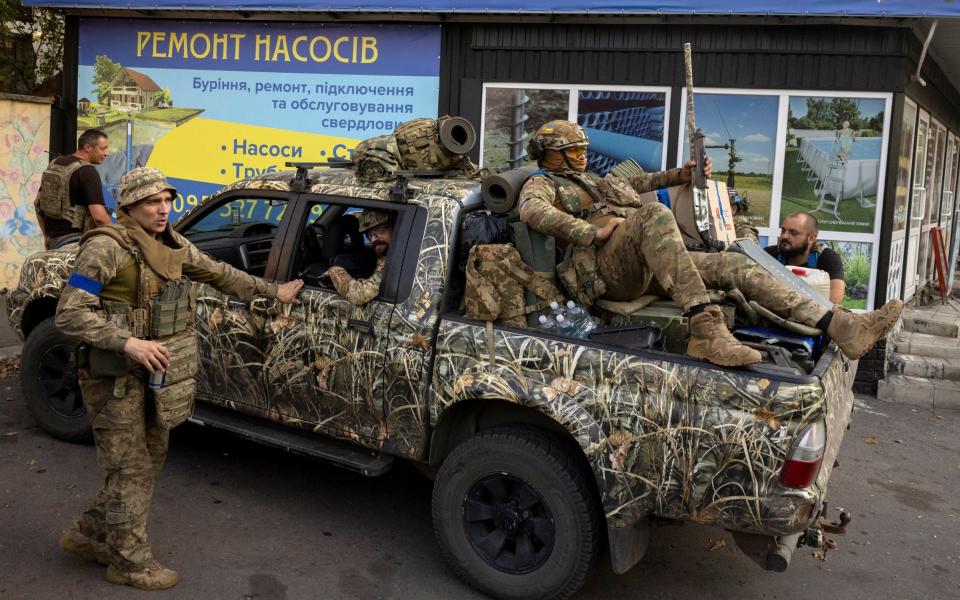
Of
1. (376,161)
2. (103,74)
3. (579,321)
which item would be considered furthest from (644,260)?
(103,74)

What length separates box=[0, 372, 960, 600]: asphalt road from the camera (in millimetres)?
4039

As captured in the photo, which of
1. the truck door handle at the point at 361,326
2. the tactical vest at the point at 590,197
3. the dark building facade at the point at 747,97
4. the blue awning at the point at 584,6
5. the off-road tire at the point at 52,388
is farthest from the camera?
the dark building facade at the point at 747,97

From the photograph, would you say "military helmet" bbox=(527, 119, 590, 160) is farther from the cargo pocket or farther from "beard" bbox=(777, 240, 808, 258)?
the cargo pocket

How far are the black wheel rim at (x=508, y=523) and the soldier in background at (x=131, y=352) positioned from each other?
1.39 metres

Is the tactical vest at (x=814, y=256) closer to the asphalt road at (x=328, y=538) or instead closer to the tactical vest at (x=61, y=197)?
the asphalt road at (x=328, y=538)

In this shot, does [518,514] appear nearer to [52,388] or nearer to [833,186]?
[52,388]

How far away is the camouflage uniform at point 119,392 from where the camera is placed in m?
3.62

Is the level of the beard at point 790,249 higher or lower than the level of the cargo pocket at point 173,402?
higher

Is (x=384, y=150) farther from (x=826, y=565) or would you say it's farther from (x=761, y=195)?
(x=761, y=195)

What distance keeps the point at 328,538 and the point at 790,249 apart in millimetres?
3439

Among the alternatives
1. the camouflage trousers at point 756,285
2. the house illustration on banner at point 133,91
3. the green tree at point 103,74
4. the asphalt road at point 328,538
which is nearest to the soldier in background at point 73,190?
the asphalt road at point 328,538

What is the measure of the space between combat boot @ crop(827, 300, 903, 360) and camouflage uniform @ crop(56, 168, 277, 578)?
299 cm

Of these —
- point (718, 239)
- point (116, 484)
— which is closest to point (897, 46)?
point (718, 239)

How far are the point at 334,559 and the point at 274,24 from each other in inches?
280
